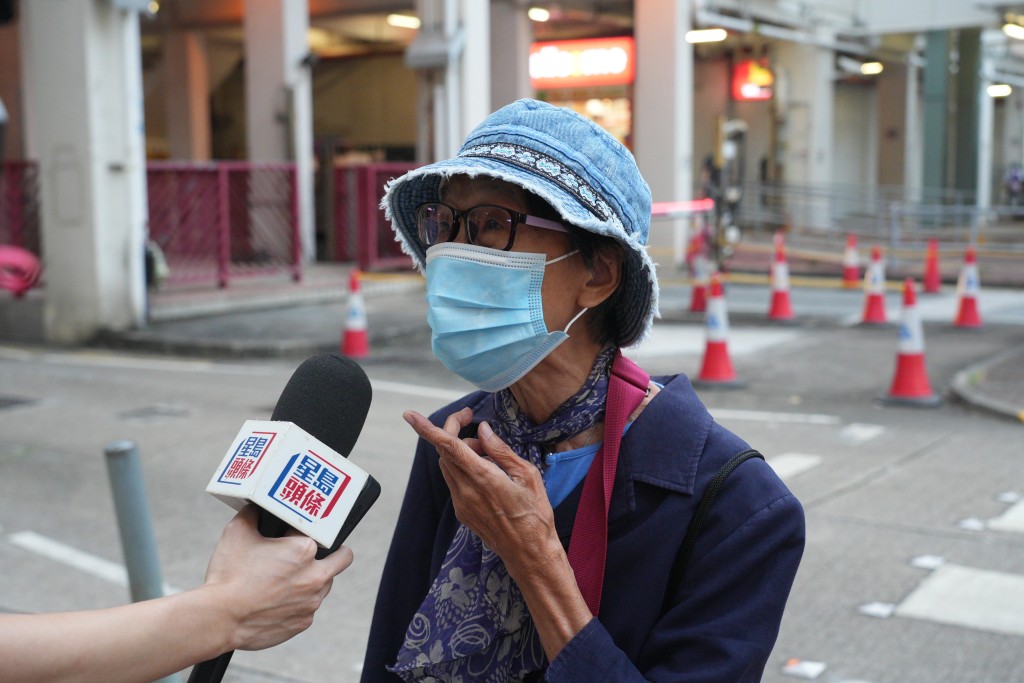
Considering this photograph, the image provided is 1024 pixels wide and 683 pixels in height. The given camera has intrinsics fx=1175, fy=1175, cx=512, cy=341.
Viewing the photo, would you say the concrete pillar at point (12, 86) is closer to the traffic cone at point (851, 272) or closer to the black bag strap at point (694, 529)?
the traffic cone at point (851, 272)

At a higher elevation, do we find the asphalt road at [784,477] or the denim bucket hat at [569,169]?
the denim bucket hat at [569,169]

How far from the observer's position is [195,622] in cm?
161

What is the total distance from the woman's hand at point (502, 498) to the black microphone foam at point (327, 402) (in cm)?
11

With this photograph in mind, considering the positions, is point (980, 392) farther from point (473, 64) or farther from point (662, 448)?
point (473, 64)

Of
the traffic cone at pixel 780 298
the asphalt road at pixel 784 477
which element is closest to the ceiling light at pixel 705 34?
the traffic cone at pixel 780 298

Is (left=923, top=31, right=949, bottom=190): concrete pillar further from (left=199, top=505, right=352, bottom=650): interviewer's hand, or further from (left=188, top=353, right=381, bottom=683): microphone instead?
(left=199, top=505, right=352, bottom=650): interviewer's hand

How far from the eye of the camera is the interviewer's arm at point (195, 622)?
5.16 ft

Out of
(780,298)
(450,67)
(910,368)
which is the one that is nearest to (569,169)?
(910,368)

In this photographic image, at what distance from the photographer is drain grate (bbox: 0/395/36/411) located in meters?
9.71

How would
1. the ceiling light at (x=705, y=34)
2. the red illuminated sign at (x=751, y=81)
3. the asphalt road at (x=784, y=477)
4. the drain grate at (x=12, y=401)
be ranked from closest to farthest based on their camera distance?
the asphalt road at (x=784, y=477) → the drain grate at (x=12, y=401) → the ceiling light at (x=705, y=34) → the red illuminated sign at (x=751, y=81)

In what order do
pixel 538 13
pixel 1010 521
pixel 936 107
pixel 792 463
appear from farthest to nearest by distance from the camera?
pixel 936 107
pixel 538 13
pixel 792 463
pixel 1010 521

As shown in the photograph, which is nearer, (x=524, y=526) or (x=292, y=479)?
(x=292, y=479)

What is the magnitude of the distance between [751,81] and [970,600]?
25.5 metres

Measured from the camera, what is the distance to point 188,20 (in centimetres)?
2436
